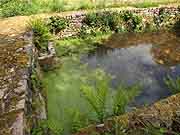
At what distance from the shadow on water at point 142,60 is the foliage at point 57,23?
64.9 inches

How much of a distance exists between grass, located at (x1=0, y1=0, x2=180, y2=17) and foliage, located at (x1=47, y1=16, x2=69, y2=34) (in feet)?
4.11

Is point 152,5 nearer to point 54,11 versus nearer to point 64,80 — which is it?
point 54,11

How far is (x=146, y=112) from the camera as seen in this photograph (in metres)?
4.27

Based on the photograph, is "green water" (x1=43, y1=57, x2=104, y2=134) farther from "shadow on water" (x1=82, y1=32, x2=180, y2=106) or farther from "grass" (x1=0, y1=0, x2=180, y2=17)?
"grass" (x1=0, y1=0, x2=180, y2=17)

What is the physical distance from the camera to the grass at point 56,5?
1264 cm

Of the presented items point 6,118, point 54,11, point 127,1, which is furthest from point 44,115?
point 127,1

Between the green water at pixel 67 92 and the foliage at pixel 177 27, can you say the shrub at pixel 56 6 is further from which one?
the foliage at pixel 177 27

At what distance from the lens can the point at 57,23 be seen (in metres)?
11.6

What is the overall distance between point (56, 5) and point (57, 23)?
157 centimetres

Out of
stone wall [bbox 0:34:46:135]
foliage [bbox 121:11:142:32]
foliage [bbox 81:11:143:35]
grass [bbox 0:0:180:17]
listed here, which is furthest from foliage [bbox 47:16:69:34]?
stone wall [bbox 0:34:46:135]

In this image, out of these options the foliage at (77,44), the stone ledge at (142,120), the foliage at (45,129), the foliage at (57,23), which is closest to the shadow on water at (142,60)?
the foliage at (77,44)

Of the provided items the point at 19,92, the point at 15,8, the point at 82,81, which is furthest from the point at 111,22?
the point at 19,92

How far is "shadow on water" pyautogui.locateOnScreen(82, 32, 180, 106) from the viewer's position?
8352 millimetres

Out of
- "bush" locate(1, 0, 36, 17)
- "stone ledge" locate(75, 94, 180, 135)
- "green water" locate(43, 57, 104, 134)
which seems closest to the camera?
"stone ledge" locate(75, 94, 180, 135)
